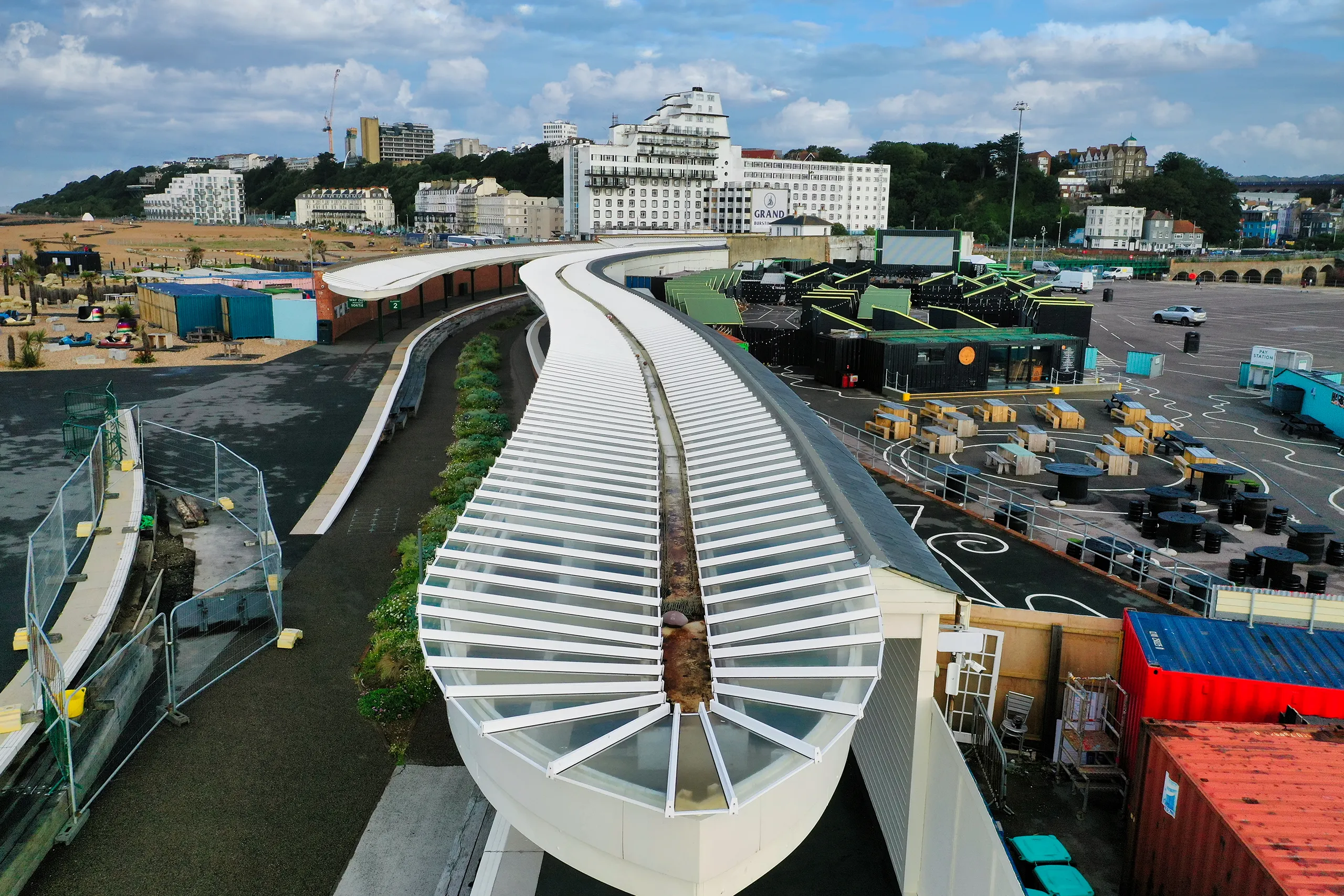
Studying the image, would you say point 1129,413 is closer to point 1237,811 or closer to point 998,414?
point 998,414

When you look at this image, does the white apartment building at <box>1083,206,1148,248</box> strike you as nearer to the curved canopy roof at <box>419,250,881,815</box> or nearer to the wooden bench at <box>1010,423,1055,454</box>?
the wooden bench at <box>1010,423,1055,454</box>

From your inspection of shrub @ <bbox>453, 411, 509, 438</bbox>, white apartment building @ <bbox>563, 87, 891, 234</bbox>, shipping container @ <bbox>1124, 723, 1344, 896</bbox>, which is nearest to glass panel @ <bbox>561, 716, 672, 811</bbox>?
shipping container @ <bbox>1124, 723, 1344, 896</bbox>

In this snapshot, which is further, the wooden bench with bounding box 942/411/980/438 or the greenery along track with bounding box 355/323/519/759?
the wooden bench with bounding box 942/411/980/438

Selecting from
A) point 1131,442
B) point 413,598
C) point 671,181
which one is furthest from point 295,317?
point 671,181

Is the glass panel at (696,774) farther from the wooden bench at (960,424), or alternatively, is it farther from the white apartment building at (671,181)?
the white apartment building at (671,181)

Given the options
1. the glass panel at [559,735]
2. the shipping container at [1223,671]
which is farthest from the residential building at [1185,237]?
the glass panel at [559,735]
